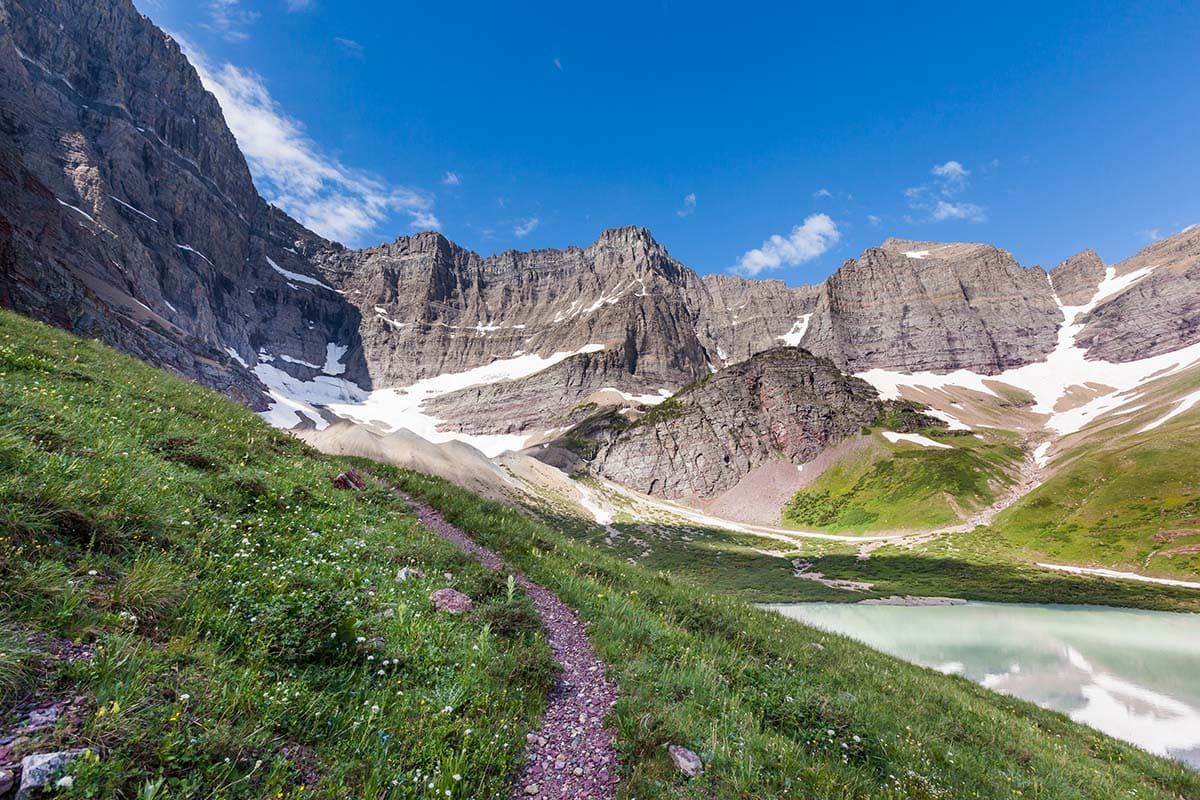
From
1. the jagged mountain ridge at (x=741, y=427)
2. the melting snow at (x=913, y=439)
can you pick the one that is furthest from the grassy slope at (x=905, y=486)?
the jagged mountain ridge at (x=741, y=427)

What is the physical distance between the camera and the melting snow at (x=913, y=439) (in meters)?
145

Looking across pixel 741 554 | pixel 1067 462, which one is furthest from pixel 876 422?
pixel 741 554

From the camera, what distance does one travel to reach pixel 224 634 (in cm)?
521

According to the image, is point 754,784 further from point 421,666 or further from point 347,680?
point 347,680

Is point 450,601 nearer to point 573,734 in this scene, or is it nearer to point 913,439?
point 573,734

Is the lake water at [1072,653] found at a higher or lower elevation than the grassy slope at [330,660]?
lower

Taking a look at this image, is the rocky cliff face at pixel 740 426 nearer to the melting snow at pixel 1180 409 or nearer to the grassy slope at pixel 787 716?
the melting snow at pixel 1180 409

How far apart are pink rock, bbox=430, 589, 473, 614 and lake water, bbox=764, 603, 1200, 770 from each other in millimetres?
17454

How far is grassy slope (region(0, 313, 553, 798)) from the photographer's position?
367 cm

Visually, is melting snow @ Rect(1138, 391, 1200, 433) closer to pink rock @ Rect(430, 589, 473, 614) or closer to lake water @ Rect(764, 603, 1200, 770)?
lake water @ Rect(764, 603, 1200, 770)

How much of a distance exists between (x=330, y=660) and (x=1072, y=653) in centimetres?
5522

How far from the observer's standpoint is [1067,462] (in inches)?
4811

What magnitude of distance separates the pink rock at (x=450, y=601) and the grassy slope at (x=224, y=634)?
32cm

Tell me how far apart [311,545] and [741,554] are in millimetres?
98085
